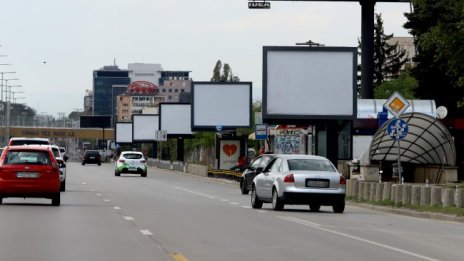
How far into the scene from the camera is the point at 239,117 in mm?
90500

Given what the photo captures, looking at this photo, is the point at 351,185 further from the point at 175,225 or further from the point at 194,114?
the point at 194,114

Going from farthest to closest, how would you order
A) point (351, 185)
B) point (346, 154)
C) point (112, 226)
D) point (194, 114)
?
point (194, 114), point (346, 154), point (351, 185), point (112, 226)

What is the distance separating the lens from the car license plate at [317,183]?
30.8m

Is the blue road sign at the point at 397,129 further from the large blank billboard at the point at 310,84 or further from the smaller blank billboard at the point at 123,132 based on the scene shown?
the smaller blank billboard at the point at 123,132

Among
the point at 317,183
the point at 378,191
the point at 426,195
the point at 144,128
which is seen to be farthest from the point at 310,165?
the point at 144,128

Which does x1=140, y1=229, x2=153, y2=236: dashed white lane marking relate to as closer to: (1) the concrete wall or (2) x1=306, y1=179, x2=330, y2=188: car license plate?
(2) x1=306, y1=179, x2=330, y2=188: car license plate

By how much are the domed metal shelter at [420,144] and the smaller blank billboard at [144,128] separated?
76.6 meters

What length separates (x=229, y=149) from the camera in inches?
3083

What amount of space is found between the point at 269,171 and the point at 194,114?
57.0 meters

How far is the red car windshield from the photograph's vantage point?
31750mm

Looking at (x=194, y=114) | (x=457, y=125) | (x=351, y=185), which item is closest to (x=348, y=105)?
(x=351, y=185)

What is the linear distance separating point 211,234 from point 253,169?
1756cm

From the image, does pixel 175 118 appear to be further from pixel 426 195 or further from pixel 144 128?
pixel 426 195

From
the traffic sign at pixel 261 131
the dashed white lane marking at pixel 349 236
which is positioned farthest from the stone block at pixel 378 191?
the traffic sign at pixel 261 131
